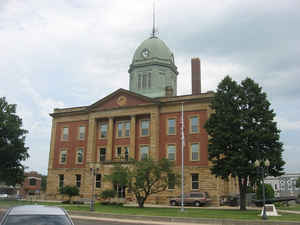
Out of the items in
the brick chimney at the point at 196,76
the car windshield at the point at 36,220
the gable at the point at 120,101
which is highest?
the brick chimney at the point at 196,76

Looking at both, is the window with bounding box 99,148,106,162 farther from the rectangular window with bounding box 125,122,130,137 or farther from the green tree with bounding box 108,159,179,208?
the green tree with bounding box 108,159,179,208

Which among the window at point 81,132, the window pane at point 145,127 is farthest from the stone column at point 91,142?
the window pane at point 145,127

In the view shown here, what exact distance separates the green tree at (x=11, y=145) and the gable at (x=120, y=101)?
12.3 meters

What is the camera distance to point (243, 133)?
33688 millimetres

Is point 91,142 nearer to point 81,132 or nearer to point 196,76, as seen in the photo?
point 81,132

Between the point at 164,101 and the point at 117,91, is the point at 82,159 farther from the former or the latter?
the point at 164,101

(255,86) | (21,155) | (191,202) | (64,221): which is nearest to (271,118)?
(255,86)

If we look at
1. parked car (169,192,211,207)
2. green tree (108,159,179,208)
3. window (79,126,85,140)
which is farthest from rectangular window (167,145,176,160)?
window (79,126,85,140)

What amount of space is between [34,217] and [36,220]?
0.10 m

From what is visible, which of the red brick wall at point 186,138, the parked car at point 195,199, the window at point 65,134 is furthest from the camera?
the window at point 65,134

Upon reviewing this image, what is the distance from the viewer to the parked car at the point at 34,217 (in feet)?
26.4

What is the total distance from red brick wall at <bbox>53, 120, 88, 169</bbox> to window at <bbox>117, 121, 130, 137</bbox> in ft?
21.0

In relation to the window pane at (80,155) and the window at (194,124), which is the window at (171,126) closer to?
the window at (194,124)

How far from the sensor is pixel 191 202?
41969 millimetres
